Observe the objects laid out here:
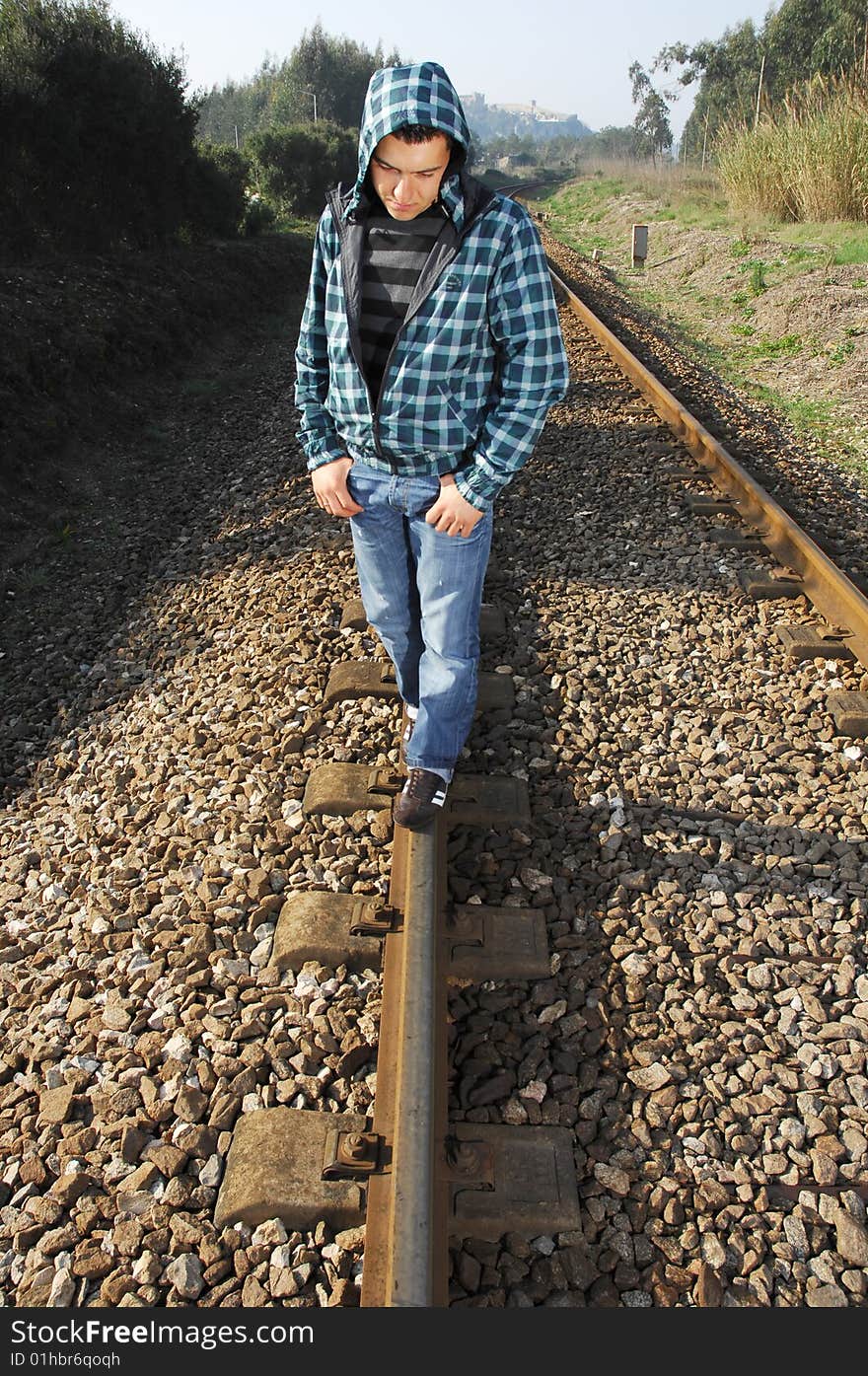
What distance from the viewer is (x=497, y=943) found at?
7.50ft

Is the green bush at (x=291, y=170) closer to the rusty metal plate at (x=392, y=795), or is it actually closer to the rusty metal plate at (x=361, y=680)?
the rusty metal plate at (x=361, y=680)

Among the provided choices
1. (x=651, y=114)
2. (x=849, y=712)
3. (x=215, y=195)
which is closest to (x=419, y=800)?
(x=849, y=712)

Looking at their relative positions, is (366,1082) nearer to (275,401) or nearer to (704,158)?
(275,401)

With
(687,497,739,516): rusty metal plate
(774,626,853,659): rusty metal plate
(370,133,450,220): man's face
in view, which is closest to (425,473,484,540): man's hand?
(370,133,450,220): man's face

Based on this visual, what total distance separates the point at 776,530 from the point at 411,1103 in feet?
11.8

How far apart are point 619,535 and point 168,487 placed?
3444 mm

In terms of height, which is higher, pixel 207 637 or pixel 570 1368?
pixel 207 637

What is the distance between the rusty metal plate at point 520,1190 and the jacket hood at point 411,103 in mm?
2093

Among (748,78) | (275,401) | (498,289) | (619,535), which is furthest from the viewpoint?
(748,78)

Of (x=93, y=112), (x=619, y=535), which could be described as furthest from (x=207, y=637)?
(x=93, y=112)

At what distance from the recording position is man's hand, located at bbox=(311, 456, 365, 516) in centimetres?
225

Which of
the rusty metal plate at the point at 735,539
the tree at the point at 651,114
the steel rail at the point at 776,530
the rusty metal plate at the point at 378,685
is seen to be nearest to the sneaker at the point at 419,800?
the rusty metal plate at the point at 378,685

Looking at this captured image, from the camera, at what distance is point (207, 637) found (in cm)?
385

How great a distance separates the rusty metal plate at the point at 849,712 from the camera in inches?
121
